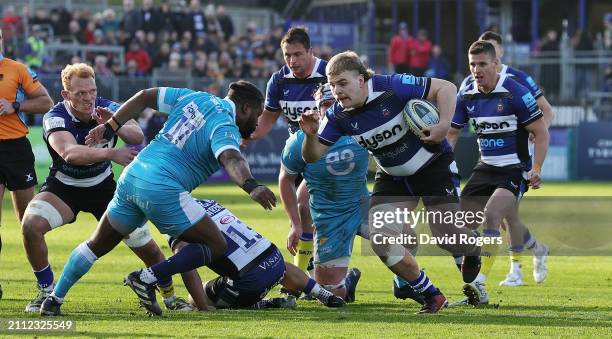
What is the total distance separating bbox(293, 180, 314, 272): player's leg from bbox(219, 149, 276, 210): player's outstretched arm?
136 inches

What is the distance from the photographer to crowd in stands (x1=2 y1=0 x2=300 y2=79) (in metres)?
30.0

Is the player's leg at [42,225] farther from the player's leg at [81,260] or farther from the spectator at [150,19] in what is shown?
the spectator at [150,19]

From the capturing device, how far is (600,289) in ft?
37.4

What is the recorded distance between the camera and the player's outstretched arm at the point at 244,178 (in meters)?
7.92

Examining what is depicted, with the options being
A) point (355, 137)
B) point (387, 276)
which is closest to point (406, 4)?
point (387, 276)

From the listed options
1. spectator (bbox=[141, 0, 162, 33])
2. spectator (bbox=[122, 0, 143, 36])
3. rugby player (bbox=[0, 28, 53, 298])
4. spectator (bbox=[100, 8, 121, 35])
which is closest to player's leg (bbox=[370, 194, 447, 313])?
rugby player (bbox=[0, 28, 53, 298])

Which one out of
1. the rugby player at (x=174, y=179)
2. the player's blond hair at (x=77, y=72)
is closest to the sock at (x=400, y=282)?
the rugby player at (x=174, y=179)

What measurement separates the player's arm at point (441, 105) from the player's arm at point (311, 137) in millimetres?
860

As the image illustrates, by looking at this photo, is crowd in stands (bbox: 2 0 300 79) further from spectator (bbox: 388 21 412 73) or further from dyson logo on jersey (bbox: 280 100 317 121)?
dyson logo on jersey (bbox: 280 100 317 121)

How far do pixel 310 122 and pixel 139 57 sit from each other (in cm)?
2220

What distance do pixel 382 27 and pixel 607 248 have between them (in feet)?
94.1

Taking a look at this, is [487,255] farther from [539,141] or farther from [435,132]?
[435,132]

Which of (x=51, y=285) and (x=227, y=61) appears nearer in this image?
(x=51, y=285)

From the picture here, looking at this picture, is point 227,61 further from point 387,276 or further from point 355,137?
point 355,137
